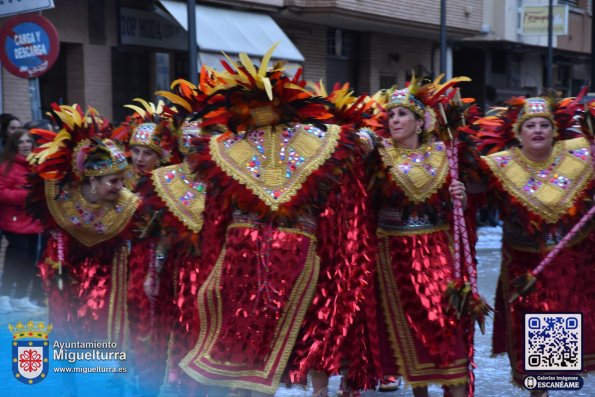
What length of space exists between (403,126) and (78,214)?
2.10 m

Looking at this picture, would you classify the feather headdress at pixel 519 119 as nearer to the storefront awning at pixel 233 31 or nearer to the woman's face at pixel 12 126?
the woman's face at pixel 12 126

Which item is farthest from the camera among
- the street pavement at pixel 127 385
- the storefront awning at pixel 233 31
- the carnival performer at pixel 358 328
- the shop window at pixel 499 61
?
the shop window at pixel 499 61

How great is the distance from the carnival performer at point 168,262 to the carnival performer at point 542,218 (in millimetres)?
1863

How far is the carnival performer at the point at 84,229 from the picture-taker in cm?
652

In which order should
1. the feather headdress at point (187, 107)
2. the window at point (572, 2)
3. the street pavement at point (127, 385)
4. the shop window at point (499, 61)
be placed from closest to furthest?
1. the feather headdress at point (187, 107)
2. the street pavement at point (127, 385)
3. the shop window at point (499, 61)
4. the window at point (572, 2)

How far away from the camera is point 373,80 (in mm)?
23500

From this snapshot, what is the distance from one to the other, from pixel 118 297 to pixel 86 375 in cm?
105

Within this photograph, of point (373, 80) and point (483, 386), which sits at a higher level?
point (373, 80)

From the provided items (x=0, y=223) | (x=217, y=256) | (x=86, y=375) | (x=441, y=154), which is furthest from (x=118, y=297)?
(x=0, y=223)

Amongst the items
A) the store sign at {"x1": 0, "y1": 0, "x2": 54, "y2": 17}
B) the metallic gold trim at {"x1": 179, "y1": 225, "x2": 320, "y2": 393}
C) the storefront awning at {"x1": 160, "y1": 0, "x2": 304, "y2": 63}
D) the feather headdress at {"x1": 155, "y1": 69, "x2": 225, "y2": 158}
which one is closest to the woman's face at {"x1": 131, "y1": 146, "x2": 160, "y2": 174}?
→ the feather headdress at {"x1": 155, "y1": 69, "x2": 225, "y2": 158}

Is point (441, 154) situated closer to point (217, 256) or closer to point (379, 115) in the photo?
point (379, 115)

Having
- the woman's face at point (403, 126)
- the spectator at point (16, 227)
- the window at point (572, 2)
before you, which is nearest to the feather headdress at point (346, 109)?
the woman's face at point (403, 126)

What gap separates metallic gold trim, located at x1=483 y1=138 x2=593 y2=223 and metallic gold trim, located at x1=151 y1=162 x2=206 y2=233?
1.84m

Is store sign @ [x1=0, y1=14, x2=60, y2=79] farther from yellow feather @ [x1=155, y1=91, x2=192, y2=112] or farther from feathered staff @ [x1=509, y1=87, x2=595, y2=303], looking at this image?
feathered staff @ [x1=509, y1=87, x2=595, y2=303]
